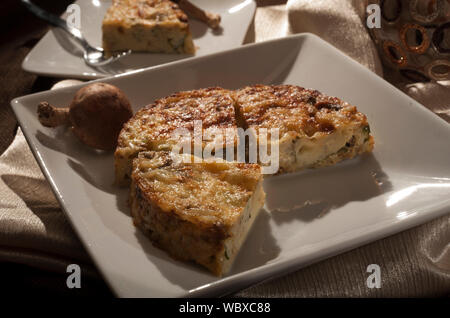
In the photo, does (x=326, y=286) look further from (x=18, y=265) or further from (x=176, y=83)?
(x=176, y=83)

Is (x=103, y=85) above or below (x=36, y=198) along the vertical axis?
above

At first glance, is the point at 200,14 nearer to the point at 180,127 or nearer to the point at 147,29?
the point at 147,29

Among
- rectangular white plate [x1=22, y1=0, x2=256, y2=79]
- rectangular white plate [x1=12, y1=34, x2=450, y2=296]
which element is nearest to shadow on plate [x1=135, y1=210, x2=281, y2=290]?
rectangular white plate [x1=12, y1=34, x2=450, y2=296]

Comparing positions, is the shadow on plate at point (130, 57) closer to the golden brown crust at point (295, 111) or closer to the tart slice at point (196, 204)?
the golden brown crust at point (295, 111)

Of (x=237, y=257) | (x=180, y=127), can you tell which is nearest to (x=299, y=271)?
(x=237, y=257)

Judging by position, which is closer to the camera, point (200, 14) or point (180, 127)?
point (180, 127)

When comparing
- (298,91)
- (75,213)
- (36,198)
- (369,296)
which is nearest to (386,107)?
(298,91)

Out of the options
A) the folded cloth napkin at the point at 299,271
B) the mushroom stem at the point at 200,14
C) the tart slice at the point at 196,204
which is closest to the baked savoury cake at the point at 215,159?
the tart slice at the point at 196,204
